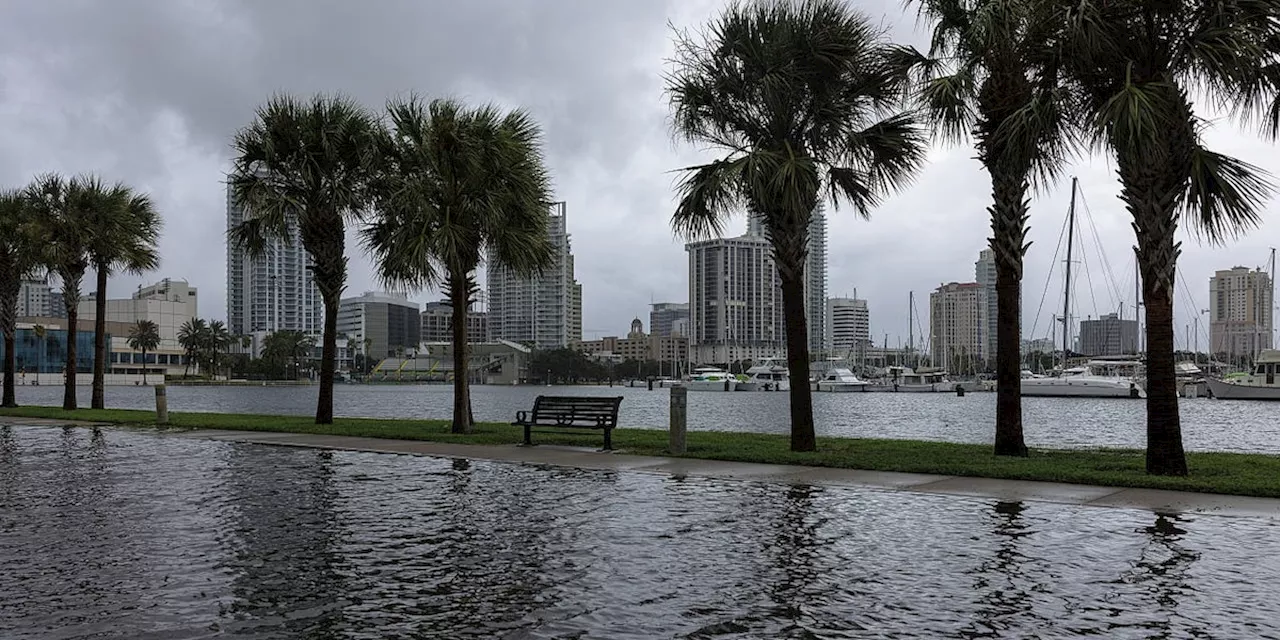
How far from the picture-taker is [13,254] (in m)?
40.3

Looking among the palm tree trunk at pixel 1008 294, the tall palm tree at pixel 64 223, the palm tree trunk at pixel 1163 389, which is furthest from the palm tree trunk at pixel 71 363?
the palm tree trunk at pixel 1163 389

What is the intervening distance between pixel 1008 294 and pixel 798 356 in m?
4.18

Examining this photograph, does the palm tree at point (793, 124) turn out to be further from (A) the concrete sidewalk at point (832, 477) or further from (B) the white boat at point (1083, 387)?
(B) the white boat at point (1083, 387)

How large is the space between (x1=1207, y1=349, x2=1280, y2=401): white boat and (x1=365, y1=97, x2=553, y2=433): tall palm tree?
90.3 meters

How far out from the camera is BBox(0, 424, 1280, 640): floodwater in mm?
7328

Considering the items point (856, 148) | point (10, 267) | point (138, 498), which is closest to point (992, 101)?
point (856, 148)

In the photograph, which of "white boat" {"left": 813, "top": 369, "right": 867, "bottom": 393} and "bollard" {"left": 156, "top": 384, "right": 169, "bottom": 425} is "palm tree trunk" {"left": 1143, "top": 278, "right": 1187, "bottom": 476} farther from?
"white boat" {"left": 813, "top": 369, "right": 867, "bottom": 393}

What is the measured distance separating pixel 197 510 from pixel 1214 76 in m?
15.4

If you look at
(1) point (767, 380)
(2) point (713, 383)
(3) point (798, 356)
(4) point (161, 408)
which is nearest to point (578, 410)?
(3) point (798, 356)

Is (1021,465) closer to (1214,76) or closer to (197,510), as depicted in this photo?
(1214,76)

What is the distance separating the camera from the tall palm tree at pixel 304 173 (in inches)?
1094

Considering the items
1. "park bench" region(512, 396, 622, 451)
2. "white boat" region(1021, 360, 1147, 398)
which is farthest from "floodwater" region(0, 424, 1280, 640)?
"white boat" region(1021, 360, 1147, 398)

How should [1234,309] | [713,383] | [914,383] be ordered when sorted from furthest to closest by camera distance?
[1234,309] < [914,383] < [713,383]

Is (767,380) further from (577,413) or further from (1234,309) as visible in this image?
(577,413)
